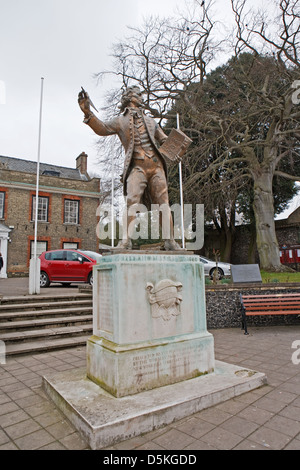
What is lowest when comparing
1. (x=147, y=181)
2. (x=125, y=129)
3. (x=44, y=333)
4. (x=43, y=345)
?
(x=43, y=345)

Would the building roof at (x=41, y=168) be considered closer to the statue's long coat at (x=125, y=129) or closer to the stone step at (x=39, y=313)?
the stone step at (x=39, y=313)

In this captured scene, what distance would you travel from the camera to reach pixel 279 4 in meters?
11.9

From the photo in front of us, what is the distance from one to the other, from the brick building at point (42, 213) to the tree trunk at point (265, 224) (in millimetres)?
14487

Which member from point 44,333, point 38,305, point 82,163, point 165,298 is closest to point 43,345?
point 44,333

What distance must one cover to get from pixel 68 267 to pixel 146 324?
9741mm

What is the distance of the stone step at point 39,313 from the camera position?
21.3ft

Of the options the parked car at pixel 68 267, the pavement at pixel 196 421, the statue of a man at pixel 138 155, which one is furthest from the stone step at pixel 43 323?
the parked car at pixel 68 267

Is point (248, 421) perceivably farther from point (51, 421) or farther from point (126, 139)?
point (126, 139)

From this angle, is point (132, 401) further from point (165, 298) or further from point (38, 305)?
point (38, 305)

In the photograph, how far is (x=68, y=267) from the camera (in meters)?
12.4

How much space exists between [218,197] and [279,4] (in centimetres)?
810

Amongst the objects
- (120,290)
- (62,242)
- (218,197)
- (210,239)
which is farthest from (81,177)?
(120,290)

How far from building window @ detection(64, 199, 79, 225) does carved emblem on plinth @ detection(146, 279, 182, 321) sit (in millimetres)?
21463

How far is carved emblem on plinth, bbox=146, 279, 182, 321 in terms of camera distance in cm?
328
